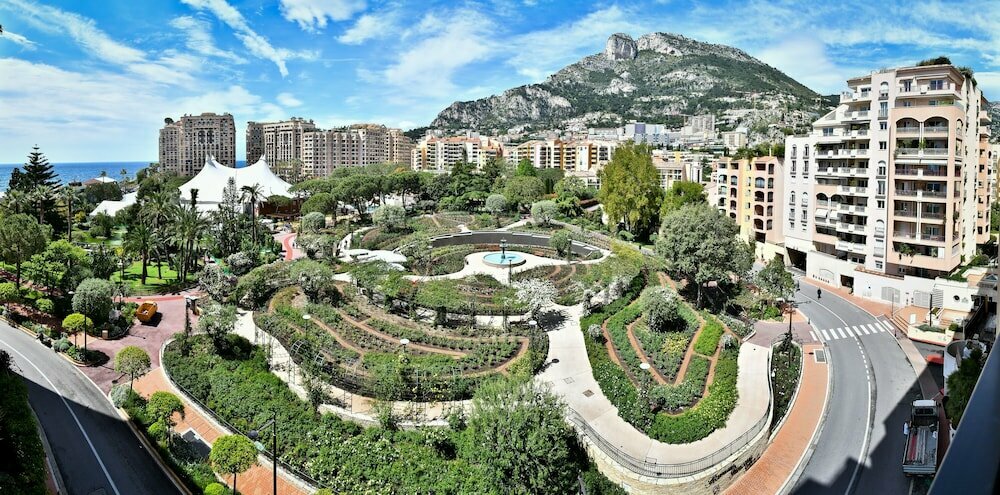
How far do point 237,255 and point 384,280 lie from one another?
13576 mm

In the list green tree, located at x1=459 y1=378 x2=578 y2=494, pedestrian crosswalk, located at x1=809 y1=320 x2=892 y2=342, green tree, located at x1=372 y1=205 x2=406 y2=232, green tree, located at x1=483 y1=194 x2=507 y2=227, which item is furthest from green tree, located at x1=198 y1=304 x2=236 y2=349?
green tree, located at x1=483 y1=194 x2=507 y2=227

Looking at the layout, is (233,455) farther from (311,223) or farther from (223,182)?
(223,182)

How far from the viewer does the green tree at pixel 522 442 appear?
13.8 meters

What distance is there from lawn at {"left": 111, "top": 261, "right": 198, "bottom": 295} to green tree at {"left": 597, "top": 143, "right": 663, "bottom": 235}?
28.9m

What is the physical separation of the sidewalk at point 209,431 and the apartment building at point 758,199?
32897 millimetres

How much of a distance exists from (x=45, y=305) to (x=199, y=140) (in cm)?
10974

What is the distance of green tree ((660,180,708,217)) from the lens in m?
45.1

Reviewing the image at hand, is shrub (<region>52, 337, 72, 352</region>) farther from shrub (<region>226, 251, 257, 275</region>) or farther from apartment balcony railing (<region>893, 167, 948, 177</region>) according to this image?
apartment balcony railing (<region>893, 167, 948, 177</region>)

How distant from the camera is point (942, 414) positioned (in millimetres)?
18703

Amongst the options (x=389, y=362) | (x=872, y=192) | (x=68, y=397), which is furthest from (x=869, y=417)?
(x=68, y=397)

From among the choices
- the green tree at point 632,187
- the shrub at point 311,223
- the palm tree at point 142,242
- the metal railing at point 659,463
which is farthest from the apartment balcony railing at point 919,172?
the palm tree at point 142,242

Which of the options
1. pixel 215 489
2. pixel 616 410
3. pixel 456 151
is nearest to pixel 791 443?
pixel 616 410

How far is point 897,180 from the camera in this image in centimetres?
3200

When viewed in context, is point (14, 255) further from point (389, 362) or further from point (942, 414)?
point (942, 414)
